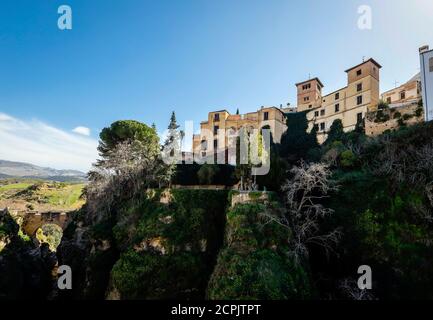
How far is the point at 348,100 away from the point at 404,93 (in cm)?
821

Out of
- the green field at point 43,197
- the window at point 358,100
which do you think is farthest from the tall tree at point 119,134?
the window at point 358,100

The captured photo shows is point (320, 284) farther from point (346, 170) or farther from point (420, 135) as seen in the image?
point (420, 135)

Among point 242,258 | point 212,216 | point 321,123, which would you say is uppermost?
point 321,123

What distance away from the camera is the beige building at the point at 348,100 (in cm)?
3416

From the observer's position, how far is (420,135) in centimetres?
1970

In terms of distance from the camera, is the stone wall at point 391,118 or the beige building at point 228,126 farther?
the beige building at point 228,126

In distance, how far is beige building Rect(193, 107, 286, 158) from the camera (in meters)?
40.0

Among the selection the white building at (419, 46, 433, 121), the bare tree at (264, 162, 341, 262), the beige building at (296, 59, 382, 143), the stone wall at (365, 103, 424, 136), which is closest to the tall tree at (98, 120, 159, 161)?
the bare tree at (264, 162, 341, 262)

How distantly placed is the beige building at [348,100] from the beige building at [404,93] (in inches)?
140

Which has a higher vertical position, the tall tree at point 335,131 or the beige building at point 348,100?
the beige building at point 348,100

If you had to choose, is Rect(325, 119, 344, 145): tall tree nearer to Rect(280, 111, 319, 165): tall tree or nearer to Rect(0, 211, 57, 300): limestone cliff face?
Rect(280, 111, 319, 165): tall tree

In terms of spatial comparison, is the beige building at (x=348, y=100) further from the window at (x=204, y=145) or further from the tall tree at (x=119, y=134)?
the tall tree at (x=119, y=134)
